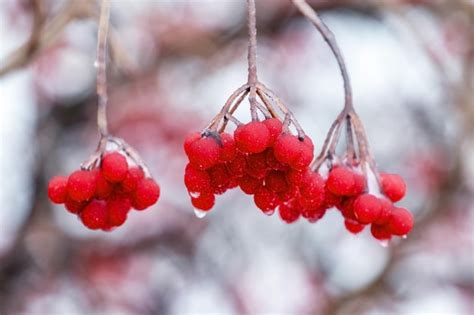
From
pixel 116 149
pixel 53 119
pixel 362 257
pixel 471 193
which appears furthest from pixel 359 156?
pixel 362 257

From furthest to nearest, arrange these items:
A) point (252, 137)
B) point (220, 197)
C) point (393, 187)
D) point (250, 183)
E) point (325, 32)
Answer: point (220, 197) → point (393, 187) → point (325, 32) → point (250, 183) → point (252, 137)

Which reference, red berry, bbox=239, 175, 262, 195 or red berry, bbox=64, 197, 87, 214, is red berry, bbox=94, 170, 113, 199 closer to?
red berry, bbox=64, 197, 87, 214

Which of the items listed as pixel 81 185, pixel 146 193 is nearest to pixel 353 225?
pixel 146 193

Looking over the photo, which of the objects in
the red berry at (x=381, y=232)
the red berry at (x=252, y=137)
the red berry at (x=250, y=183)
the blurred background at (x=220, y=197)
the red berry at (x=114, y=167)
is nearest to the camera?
the red berry at (x=252, y=137)

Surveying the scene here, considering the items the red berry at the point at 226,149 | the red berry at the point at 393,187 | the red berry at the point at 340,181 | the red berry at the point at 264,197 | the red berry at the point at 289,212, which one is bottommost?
the red berry at the point at 264,197

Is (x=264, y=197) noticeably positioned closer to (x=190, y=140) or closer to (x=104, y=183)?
(x=190, y=140)

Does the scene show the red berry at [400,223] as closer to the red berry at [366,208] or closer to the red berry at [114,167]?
the red berry at [366,208]

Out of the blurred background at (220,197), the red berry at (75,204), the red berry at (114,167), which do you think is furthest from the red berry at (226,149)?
the blurred background at (220,197)
